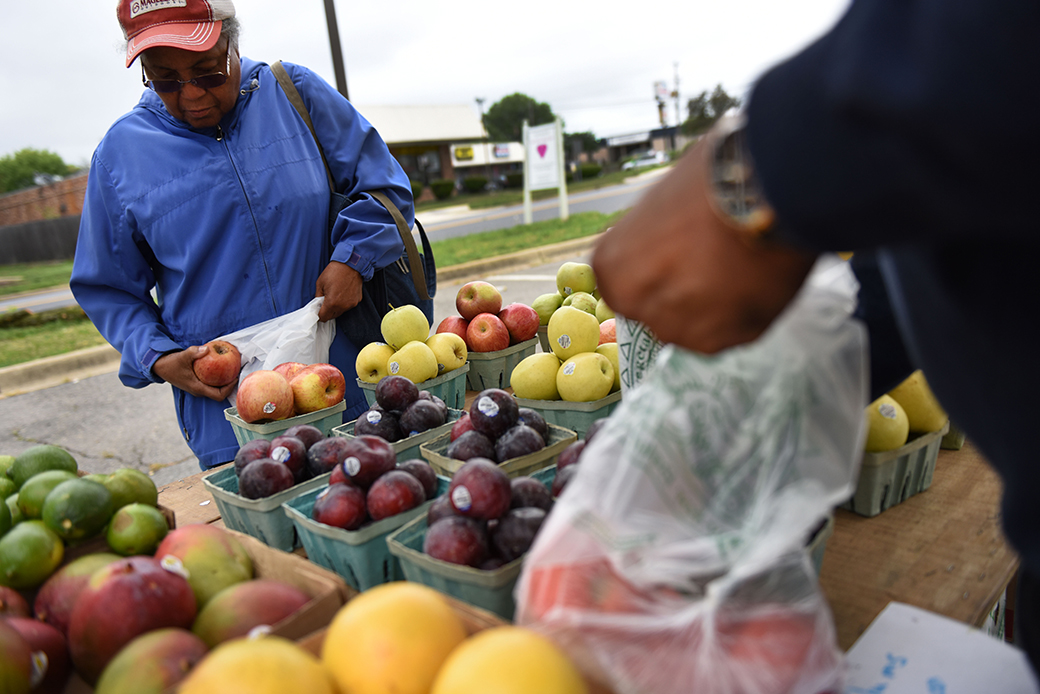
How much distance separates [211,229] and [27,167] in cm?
4464

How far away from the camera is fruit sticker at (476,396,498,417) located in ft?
4.78

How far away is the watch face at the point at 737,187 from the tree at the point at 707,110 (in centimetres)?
19

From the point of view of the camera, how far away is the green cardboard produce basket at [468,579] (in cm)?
100

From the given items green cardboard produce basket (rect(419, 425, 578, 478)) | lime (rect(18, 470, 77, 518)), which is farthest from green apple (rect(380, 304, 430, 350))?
lime (rect(18, 470, 77, 518))

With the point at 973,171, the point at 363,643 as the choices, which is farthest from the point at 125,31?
the point at 973,171

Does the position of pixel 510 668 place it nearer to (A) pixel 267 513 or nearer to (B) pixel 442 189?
(A) pixel 267 513

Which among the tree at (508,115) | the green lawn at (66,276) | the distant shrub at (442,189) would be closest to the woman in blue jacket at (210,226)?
the green lawn at (66,276)

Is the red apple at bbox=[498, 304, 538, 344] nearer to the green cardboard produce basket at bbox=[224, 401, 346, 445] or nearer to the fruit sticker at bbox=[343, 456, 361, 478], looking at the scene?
Result: the green cardboard produce basket at bbox=[224, 401, 346, 445]

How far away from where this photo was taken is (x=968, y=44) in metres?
0.45

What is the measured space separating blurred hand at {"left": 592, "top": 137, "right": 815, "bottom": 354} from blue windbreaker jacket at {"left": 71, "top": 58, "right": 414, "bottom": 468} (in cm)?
188

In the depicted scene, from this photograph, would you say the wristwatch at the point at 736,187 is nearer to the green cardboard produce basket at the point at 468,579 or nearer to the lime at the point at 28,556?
the green cardboard produce basket at the point at 468,579

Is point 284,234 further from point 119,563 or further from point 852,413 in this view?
point 852,413

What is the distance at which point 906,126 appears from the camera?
1.51ft

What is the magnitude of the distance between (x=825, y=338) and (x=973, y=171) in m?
0.38
